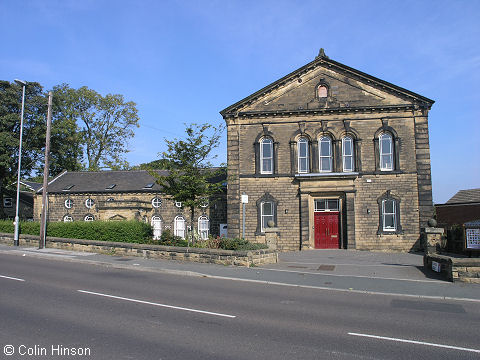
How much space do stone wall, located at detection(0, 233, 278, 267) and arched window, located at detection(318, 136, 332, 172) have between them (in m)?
8.01

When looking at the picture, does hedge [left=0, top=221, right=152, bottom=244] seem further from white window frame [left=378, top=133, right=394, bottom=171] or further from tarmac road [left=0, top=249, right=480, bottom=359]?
white window frame [left=378, top=133, right=394, bottom=171]

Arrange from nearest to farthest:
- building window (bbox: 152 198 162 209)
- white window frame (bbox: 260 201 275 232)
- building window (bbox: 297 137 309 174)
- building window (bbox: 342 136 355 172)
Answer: building window (bbox: 342 136 355 172), white window frame (bbox: 260 201 275 232), building window (bbox: 297 137 309 174), building window (bbox: 152 198 162 209)

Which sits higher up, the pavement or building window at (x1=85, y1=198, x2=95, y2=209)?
building window at (x1=85, y1=198, x2=95, y2=209)

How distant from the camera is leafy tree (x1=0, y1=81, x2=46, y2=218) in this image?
38.2 metres

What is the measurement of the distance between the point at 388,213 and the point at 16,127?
3779 centimetres

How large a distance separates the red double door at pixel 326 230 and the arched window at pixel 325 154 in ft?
9.19

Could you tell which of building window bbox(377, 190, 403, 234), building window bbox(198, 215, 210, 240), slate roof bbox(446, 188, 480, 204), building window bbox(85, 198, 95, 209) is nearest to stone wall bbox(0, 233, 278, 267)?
building window bbox(377, 190, 403, 234)

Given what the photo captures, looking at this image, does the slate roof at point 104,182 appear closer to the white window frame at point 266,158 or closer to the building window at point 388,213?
the white window frame at point 266,158

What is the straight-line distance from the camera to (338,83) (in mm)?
23250

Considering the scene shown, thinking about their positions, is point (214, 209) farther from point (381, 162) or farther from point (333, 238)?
point (381, 162)

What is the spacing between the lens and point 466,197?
1199 inches

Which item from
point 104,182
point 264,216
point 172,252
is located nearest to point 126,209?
point 104,182

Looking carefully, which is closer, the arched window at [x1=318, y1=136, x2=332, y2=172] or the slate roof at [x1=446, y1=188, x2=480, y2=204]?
the arched window at [x1=318, y1=136, x2=332, y2=172]

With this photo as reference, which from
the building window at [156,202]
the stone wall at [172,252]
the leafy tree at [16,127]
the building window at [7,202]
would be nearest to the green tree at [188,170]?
the stone wall at [172,252]
